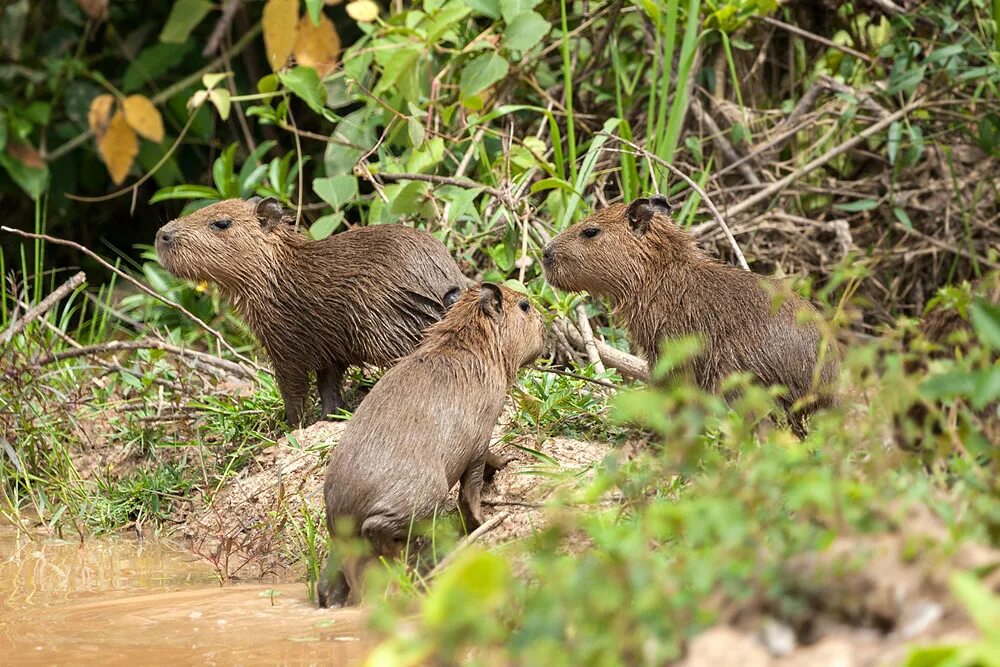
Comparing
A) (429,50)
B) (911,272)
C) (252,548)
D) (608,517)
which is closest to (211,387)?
(252,548)

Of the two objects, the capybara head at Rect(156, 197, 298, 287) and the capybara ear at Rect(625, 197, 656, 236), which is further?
the capybara head at Rect(156, 197, 298, 287)

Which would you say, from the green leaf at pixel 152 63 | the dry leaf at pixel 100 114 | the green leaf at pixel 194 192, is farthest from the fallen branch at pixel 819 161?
the green leaf at pixel 152 63

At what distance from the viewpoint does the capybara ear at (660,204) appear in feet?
16.9

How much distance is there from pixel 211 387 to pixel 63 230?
383 cm

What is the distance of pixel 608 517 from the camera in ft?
10.4

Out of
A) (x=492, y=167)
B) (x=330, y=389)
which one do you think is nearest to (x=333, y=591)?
(x=330, y=389)

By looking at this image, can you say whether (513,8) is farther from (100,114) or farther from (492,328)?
(100,114)

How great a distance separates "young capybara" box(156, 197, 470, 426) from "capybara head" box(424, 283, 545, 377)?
62 cm

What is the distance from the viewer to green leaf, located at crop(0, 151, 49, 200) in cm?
796

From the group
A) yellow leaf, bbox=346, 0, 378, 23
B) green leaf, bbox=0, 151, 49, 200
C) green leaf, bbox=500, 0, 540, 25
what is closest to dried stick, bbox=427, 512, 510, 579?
green leaf, bbox=500, 0, 540, 25

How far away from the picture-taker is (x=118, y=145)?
25.4ft

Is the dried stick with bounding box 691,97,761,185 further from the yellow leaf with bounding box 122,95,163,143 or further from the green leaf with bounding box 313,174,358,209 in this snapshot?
the yellow leaf with bounding box 122,95,163,143

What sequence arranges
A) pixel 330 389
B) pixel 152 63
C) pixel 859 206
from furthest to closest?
pixel 152 63
pixel 859 206
pixel 330 389

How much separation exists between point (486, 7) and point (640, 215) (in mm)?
1690
